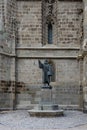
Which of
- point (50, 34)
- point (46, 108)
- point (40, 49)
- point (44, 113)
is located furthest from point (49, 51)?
point (44, 113)

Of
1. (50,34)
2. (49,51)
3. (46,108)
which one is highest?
(50,34)

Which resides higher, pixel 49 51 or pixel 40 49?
pixel 40 49

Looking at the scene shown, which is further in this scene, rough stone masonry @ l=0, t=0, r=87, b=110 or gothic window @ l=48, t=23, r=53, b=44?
gothic window @ l=48, t=23, r=53, b=44

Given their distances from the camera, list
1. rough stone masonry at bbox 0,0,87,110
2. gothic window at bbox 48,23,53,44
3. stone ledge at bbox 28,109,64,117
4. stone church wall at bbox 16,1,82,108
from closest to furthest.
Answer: stone ledge at bbox 28,109,64,117 < rough stone masonry at bbox 0,0,87,110 < stone church wall at bbox 16,1,82,108 < gothic window at bbox 48,23,53,44

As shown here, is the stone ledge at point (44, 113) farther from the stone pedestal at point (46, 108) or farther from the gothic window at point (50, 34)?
the gothic window at point (50, 34)

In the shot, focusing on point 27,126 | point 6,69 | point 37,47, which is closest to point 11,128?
point 27,126

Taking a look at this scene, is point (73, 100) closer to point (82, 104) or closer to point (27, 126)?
point (82, 104)

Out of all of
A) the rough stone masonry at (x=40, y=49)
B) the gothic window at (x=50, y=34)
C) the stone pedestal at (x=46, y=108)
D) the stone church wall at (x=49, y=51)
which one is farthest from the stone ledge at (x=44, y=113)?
the gothic window at (x=50, y=34)

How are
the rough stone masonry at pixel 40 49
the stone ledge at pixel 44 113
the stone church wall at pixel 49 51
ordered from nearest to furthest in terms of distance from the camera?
the stone ledge at pixel 44 113
the rough stone masonry at pixel 40 49
the stone church wall at pixel 49 51

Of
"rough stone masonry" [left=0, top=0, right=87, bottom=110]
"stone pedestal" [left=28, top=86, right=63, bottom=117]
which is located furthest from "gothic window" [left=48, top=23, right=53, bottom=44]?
"stone pedestal" [left=28, top=86, right=63, bottom=117]

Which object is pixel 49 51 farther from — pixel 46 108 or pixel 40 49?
pixel 46 108

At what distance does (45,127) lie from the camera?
1051cm

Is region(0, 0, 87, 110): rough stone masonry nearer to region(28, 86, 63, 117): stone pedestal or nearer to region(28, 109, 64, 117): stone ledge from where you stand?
region(28, 86, 63, 117): stone pedestal

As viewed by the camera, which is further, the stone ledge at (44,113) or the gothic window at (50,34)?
the gothic window at (50,34)
